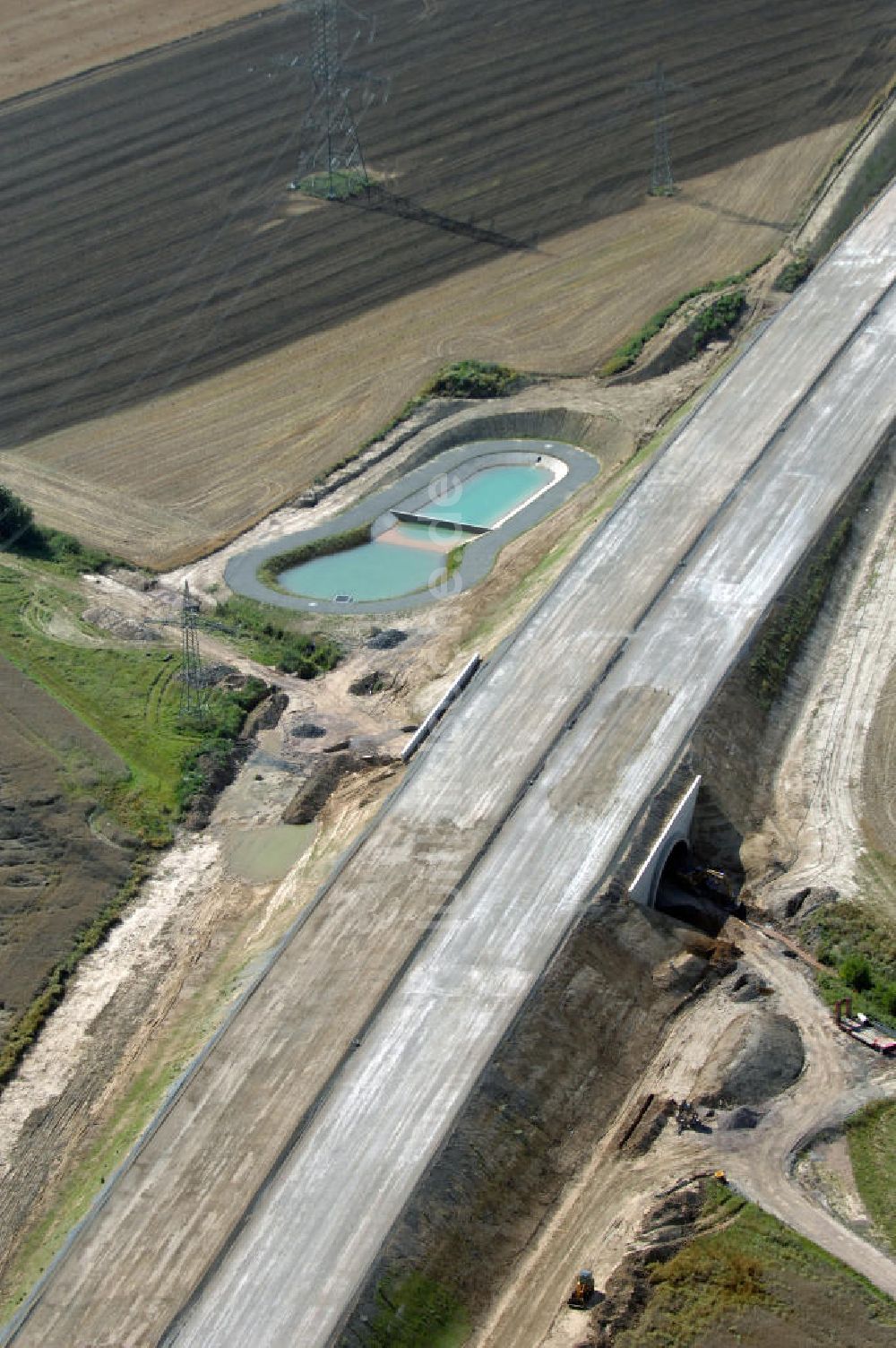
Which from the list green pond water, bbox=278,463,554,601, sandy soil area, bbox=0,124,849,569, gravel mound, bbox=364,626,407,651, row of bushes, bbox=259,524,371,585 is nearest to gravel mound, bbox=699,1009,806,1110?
gravel mound, bbox=364,626,407,651

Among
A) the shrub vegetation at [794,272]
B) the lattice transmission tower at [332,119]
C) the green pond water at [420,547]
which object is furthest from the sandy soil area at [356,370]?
the lattice transmission tower at [332,119]

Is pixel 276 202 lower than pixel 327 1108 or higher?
higher

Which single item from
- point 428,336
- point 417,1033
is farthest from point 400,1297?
point 428,336

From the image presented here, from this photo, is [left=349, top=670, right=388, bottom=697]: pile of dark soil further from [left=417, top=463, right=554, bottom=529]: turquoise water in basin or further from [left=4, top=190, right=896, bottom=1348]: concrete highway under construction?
[left=417, top=463, right=554, bottom=529]: turquoise water in basin

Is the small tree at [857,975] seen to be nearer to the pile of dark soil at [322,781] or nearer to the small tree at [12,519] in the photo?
the pile of dark soil at [322,781]

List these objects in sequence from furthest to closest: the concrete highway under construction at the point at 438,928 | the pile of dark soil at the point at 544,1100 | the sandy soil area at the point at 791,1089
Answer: the pile of dark soil at the point at 544,1100 < the sandy soil area at the point at 791,1089 < the concrete highway under construction at the point at 438,928

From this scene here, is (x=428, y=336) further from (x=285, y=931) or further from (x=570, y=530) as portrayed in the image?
(x=285, y=931)

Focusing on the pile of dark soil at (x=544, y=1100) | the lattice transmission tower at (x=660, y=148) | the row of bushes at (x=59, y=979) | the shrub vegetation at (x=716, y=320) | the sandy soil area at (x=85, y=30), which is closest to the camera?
the pile of dark soil at (x=544, y=1100)
